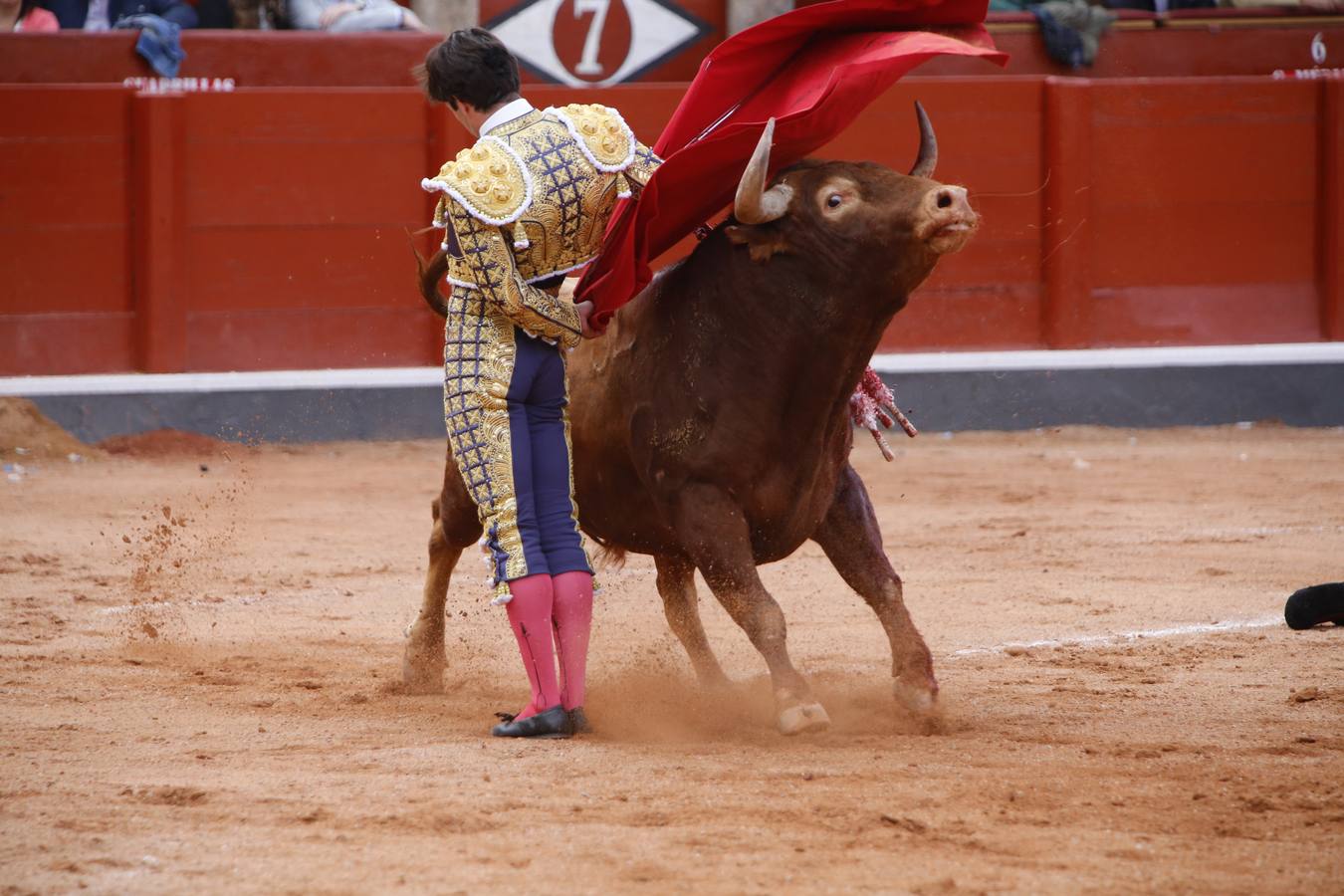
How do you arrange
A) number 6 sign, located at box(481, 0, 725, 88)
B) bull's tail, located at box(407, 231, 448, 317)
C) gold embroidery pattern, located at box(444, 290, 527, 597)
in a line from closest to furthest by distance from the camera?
gold embroidery pattern, located at box(444, 290, 527, 597) → bull's tail, located at box(407, 231, 448, 317) → number 6 sign, located at box(481, 0, 725, 88)

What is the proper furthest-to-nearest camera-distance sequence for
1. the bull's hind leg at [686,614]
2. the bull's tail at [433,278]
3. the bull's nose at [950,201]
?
the bull's hind leg at [686,614], the bull's tail at [433,278], the bull's nose at [950,201]

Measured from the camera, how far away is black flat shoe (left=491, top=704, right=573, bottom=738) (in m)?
3.20

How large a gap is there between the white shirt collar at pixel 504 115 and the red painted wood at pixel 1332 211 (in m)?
6.26

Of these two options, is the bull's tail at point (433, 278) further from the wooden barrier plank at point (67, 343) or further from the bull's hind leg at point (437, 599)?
→ the wooden barrier plank at point (67, 343)

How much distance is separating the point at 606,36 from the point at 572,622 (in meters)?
5.99

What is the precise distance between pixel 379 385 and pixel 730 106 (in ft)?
14.9

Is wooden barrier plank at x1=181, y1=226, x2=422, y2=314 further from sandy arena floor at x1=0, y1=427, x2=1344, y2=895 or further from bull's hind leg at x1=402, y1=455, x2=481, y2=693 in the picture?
bull's hind leg at x1=402, y1=455, x2=481, y2=693

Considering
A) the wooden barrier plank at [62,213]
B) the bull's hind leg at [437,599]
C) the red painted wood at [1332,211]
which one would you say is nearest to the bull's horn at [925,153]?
the bull's hind leg at [437,599]

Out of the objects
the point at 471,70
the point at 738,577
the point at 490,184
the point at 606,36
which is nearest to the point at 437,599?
the point at 738,577

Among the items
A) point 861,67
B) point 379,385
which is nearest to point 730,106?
point 861,67

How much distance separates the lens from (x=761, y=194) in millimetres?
3111

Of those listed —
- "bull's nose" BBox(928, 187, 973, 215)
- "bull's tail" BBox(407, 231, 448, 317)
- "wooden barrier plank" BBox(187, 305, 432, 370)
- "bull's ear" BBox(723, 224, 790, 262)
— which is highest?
"bull's nose" BBox(928, 187, 973, 215)

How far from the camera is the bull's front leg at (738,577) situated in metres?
3.14

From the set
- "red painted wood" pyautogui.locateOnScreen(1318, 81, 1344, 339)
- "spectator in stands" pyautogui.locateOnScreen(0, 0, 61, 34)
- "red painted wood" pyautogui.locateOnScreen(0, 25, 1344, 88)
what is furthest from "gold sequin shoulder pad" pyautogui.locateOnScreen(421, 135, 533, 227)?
"red painted wood" pyautogui.locateOnScreen(1318, 81, 1344, 339)
